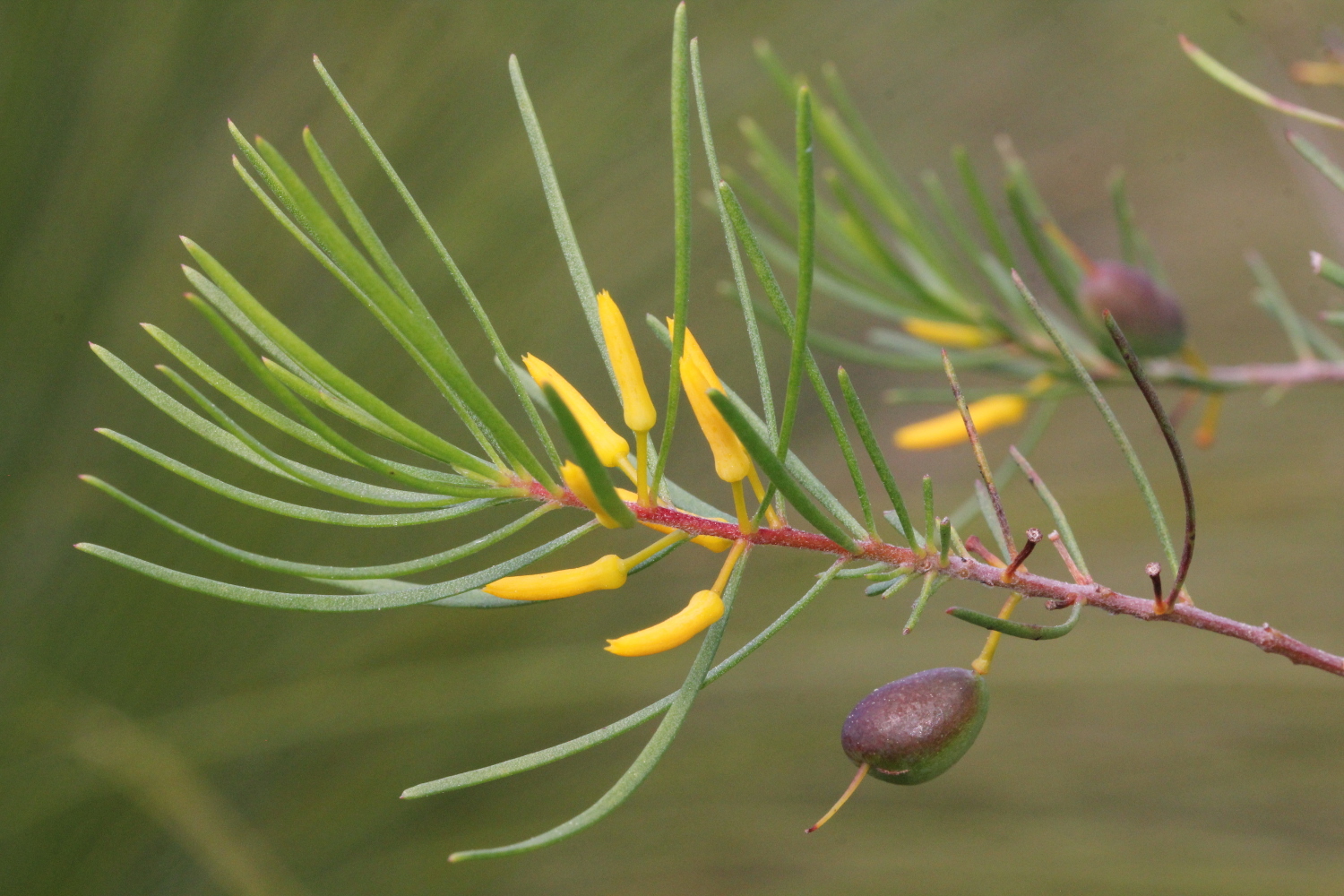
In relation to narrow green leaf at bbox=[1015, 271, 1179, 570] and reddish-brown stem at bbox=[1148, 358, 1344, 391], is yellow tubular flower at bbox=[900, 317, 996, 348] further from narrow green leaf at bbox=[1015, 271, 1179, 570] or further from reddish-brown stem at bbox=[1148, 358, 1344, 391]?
narrow green leaf at bbox=[1015, 271, 1179, 570]

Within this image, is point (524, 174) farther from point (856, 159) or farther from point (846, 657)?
point (846, 657)

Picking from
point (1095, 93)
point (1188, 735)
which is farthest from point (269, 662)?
point (1095, 93)

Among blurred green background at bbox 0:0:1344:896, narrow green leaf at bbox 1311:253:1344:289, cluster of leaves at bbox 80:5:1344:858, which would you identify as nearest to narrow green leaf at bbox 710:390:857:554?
cluster of leaves at bbox 80:5:1344:858

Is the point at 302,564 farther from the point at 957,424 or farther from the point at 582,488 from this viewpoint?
the point at 957,424

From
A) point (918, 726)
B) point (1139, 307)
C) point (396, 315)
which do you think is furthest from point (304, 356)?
point (1139, 307)

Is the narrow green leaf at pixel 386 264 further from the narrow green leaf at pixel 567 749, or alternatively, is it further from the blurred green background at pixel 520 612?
the blurred green background at pixel 520 612

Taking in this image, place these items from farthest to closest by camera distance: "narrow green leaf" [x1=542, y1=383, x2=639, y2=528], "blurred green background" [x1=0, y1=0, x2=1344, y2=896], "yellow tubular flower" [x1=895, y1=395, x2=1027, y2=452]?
"blurred green background" [x1=0, y1=0, x2=1344, y2=896]
"yellow tubular flower" [x1=895, y1=395, x2=1027, y2=452]
"narrow green leaf" [x1=542, y1=383, x2=639, y2=528]
